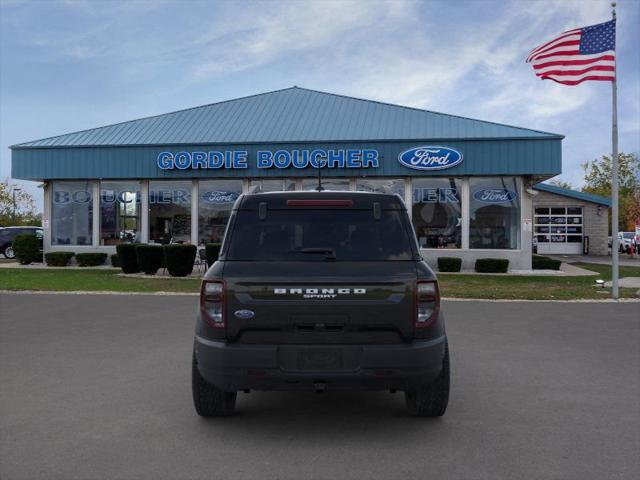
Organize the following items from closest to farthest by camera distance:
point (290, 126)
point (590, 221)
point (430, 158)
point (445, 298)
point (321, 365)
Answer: point (321, 365) → point (445, 298) → point (430, 158) → point (290, 126) → point (590, 221)

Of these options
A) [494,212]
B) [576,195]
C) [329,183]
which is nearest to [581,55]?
[494,212]

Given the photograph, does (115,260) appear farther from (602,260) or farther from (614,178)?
(602,260)

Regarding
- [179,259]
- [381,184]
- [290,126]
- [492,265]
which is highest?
[290,126]

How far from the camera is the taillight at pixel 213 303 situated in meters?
4.48

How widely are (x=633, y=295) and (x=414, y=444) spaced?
504 inches

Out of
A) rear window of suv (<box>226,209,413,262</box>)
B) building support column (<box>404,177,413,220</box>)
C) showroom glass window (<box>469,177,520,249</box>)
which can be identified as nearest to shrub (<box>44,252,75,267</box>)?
building support column (<box>404,177,413,220</box>)

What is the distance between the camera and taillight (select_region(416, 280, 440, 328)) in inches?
177

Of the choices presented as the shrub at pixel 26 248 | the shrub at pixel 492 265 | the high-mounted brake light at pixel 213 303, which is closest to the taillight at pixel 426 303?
the high-mounted brake light at pixel 213 303

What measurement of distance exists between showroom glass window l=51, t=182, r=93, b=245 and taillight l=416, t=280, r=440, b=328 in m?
24.6

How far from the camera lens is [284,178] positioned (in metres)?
24.9

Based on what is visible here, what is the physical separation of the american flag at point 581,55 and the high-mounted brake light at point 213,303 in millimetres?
13516

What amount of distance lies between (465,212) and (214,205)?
10.6 meters

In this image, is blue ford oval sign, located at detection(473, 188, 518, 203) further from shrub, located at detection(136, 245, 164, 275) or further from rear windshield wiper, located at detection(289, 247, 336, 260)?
rear windshield wiper, located at detection(289, 247, 336, 260)

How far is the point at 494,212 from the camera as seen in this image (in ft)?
79.2
